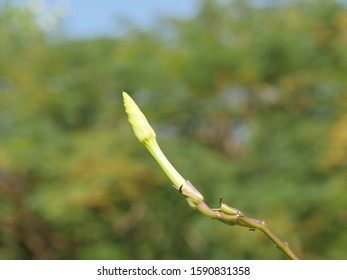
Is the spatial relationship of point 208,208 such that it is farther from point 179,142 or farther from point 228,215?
point 179,142

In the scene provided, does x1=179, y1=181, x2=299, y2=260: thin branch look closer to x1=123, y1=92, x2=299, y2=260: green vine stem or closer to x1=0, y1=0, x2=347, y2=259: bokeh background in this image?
x1=123, y1=92, x2=299, y2=260: green vine stem

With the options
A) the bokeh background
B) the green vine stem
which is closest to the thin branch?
the green vine stem

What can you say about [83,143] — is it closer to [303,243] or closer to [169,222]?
[169,222]

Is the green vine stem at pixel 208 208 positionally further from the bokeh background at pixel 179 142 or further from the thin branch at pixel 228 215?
the bokeh background at pixel 179 142

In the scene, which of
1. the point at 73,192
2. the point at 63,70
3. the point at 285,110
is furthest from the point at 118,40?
the point at 73,192

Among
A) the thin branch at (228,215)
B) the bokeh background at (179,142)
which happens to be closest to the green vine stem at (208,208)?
the thin branch at (228,215)

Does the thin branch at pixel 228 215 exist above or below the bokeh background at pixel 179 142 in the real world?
below

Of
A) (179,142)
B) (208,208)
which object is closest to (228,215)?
(208,208)

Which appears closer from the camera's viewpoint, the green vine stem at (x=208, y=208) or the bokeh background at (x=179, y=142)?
the green vine stem at (x=208, y=208)

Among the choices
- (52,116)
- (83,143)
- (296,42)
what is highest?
(296,42)
